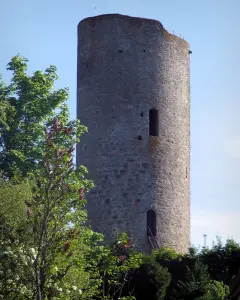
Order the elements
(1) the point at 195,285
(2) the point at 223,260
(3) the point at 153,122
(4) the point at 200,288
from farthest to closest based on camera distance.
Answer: (3) the point at 153,122 < (2) the point at 223,260 < (1) the point at 195,285 < (4) the point at 200,288

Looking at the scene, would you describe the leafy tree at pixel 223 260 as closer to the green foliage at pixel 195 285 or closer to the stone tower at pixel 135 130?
the green foliage at pixel 195 285

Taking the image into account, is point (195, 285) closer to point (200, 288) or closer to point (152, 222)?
point (200, 288)

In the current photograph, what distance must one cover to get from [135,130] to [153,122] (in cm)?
78

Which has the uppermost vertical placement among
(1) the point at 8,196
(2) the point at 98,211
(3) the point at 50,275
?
(2) the point at 98,211

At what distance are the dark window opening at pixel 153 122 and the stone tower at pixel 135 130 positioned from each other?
3 centimetres

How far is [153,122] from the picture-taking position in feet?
118

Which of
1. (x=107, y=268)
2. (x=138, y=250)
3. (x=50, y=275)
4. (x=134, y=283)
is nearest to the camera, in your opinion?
(x=50, y=275)

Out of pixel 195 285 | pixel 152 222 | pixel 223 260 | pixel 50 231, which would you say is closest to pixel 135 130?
pixel 152 222

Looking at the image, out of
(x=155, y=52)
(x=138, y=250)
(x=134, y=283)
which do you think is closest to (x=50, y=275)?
(x=134, y=283)

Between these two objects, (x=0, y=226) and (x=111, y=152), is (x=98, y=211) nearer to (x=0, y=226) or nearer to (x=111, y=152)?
(x=111, y=152)

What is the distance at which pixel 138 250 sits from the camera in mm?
34438

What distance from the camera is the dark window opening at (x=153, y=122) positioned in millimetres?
35812

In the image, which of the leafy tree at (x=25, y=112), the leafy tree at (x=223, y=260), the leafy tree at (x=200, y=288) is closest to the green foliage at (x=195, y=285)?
the leafy tree at (x=200, y=288)

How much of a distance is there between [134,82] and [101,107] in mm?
1324
